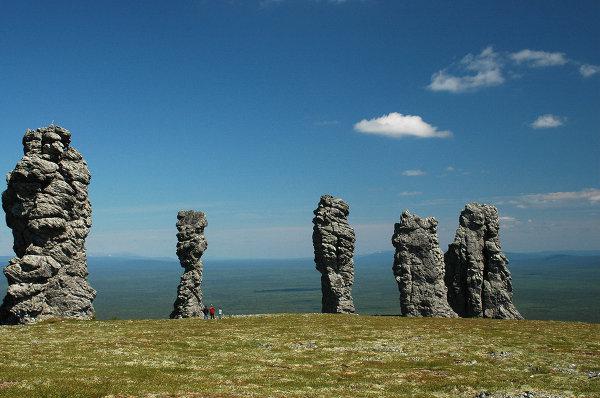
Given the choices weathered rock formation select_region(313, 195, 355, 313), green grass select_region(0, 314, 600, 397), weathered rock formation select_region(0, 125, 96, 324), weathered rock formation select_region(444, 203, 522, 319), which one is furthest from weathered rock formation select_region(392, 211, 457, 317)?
weathered rock formation select_region(0, 125, 96, 324)

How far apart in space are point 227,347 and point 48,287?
32.4 metres

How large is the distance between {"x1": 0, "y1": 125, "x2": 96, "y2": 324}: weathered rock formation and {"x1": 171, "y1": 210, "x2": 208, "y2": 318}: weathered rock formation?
14599mm

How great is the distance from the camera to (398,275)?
83375 millimetres

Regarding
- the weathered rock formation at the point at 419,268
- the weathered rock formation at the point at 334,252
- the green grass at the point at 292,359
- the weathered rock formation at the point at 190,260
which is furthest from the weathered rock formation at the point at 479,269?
the weathered rock formation at the point at 190,260

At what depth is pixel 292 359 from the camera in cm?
4147

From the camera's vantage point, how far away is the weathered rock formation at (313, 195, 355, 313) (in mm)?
85438

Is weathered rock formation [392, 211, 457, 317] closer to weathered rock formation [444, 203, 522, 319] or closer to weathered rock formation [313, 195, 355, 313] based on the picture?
weathered rock formation [444, 203, 522, 319]

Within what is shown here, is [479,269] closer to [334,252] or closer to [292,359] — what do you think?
[334,252]

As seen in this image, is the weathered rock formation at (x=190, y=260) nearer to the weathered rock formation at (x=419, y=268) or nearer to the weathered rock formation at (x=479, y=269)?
the weathered rock formation at (x=419, y=268)

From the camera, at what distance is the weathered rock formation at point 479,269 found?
3211 inches

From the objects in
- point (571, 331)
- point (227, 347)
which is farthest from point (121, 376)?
point (571, 331)

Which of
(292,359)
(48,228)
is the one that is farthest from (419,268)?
(48,228)

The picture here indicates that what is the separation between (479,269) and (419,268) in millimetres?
10456

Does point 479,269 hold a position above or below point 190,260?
below
